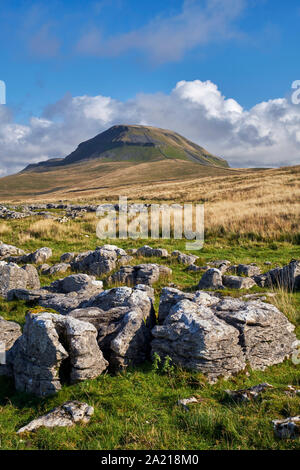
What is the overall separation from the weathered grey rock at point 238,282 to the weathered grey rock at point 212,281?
0.38 metres

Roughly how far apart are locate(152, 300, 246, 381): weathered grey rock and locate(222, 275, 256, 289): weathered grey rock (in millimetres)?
5985

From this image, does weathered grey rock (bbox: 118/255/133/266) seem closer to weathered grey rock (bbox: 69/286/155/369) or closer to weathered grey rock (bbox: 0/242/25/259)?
weathered grey rock (bbox: 0/242/25/259)

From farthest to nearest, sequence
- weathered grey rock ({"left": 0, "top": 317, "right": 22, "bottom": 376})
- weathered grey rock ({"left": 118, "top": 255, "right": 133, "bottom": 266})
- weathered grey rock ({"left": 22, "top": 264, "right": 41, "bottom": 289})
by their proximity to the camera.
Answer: weathered grey rock ({"left": 118, "top": 255, "right": 133, "bottom": 266}), weathered grey rock ({"left": 22, "top": 264, "right": 41, "bottom": 289}), weathered grey rock ({"left": 0, "top": 317, "right": 22, "bottom": 376})

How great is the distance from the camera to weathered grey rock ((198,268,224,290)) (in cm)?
1342

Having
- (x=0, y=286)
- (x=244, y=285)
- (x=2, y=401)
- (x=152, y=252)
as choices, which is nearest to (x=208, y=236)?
(x=152, y=252)

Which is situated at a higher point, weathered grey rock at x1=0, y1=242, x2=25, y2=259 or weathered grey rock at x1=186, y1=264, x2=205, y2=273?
weathered grey rock at x1=0, y1=242, x2=25, y2=259

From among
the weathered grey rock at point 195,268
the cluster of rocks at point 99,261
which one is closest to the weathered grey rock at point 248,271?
the weathered grey rock at point 195,268

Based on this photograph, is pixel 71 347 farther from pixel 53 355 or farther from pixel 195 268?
pixel 195 268

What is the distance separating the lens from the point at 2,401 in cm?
680

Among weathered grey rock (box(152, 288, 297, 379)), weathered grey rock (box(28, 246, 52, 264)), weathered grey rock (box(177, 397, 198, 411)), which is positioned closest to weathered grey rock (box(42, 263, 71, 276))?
weathered grey rock (box(28, 246, 52, 264))

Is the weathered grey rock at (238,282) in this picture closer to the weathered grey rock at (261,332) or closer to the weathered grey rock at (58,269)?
the weathered grey rock at (261,332)

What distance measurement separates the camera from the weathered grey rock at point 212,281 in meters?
13.4

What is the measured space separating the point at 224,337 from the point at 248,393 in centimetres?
137
